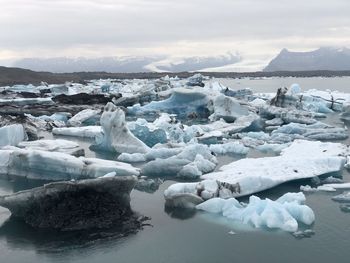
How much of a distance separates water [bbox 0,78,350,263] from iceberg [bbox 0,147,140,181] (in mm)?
1519

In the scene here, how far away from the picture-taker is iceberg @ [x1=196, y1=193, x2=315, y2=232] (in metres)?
5.33

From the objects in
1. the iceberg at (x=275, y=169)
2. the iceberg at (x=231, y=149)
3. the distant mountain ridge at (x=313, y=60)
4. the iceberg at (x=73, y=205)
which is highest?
the iceberg at (x=73, y=205)

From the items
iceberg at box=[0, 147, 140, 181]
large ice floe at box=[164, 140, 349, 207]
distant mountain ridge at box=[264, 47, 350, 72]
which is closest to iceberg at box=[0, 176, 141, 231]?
large ice floe at box=[164, 140, 349, 207]

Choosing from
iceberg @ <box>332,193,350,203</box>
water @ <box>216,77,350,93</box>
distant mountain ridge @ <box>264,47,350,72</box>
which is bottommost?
distant mountain ridge @ <box>264,47,350,72</box>

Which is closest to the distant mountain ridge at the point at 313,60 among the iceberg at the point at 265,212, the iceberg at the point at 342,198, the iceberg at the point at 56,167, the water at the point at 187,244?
the iceberg at the point at 56,167

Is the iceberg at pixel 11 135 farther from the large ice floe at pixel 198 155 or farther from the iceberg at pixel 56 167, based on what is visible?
the iceberg at pixel 56 167

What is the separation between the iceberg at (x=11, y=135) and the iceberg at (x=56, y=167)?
7.07 feet

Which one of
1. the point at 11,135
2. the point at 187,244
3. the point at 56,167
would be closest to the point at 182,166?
the point at 56,167

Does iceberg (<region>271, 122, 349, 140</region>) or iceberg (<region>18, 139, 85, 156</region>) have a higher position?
iceberg (<region>18, 139, 85, 156</region>)

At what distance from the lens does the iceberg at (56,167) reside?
715cm

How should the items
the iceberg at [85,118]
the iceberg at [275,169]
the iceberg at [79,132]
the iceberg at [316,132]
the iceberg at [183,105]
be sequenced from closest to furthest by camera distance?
the iceberg at [275,169]
the iceberg at [316,132]
the iceberg at [79,132]
the iceberg at [85,118]
the iceberg at [183,105]

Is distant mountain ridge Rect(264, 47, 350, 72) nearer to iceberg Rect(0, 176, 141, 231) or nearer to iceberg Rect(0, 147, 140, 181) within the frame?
iceberg Rect(0, 147, 140, 181)

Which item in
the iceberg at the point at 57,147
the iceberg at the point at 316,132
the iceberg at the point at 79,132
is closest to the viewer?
the iceberg at the point at 57,147

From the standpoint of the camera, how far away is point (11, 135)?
984 centimetres
